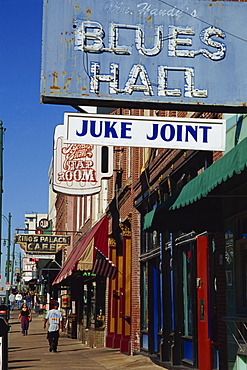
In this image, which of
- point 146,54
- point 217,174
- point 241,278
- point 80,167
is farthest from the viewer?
point 80,167

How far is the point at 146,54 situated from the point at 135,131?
48.4 inches

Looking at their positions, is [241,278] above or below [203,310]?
above

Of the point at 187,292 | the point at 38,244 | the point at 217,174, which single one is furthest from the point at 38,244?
the point at 217,174

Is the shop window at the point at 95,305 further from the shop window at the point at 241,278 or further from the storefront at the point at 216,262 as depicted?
the shop window at the point at 241,278

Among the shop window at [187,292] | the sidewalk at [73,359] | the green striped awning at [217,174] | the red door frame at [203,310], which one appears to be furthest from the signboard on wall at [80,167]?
the green striped awning at [217,174]

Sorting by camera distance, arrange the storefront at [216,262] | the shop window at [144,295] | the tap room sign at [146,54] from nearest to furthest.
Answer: the tap room sign at [146,54], the storefront at [216,262], the shop window at [144,295]

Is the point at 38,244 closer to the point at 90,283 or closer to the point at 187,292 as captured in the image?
the point at 90,283

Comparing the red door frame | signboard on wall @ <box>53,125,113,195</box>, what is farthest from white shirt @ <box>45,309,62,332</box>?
the red door frame

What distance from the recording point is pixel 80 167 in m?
20.1

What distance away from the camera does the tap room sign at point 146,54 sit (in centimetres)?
850

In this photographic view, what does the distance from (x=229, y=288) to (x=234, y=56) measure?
368 centimetres

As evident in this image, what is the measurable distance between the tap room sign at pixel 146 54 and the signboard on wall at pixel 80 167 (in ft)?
36.2

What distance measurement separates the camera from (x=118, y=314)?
2114 cm

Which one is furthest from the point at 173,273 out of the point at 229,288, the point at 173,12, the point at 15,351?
the point at 15,351
